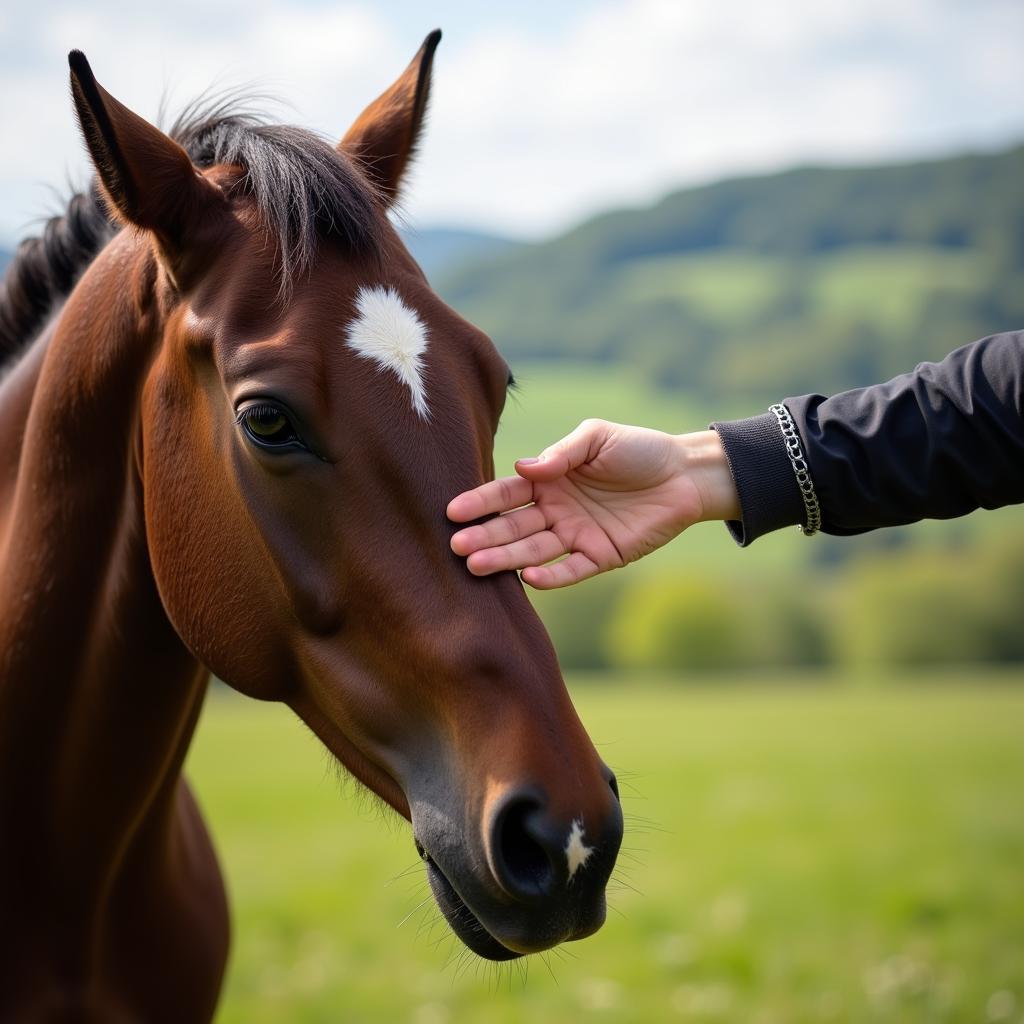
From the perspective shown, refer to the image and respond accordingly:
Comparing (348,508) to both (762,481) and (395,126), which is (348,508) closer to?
(762,481)

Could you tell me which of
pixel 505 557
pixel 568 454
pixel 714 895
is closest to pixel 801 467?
pixel 568 454

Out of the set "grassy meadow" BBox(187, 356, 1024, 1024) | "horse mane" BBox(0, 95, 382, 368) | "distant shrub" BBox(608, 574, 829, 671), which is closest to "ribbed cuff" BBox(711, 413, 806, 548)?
"grassy meadow" BBox(187, 356, 1024, 1024)

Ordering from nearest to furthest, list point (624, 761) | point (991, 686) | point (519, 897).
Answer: point (519, 897) → point (624, 761) → point (991, 686)

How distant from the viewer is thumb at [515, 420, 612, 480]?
2.41 m

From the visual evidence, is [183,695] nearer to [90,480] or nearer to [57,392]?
[90,480]

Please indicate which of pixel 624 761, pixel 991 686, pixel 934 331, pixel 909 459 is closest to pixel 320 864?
pixel 624 761

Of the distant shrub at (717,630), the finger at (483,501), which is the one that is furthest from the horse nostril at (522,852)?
the distant shrub at (717,630)

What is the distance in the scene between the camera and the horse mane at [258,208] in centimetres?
221

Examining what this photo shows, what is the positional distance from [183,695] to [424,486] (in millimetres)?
1007

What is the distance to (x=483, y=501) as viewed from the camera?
201 cm

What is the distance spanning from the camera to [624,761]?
16.8m

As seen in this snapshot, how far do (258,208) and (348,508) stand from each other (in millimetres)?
787

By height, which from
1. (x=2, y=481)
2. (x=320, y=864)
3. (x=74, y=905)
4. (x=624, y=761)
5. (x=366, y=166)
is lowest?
(x=624, y=761)

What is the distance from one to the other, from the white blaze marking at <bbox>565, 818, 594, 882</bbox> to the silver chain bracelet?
124 centimetres
